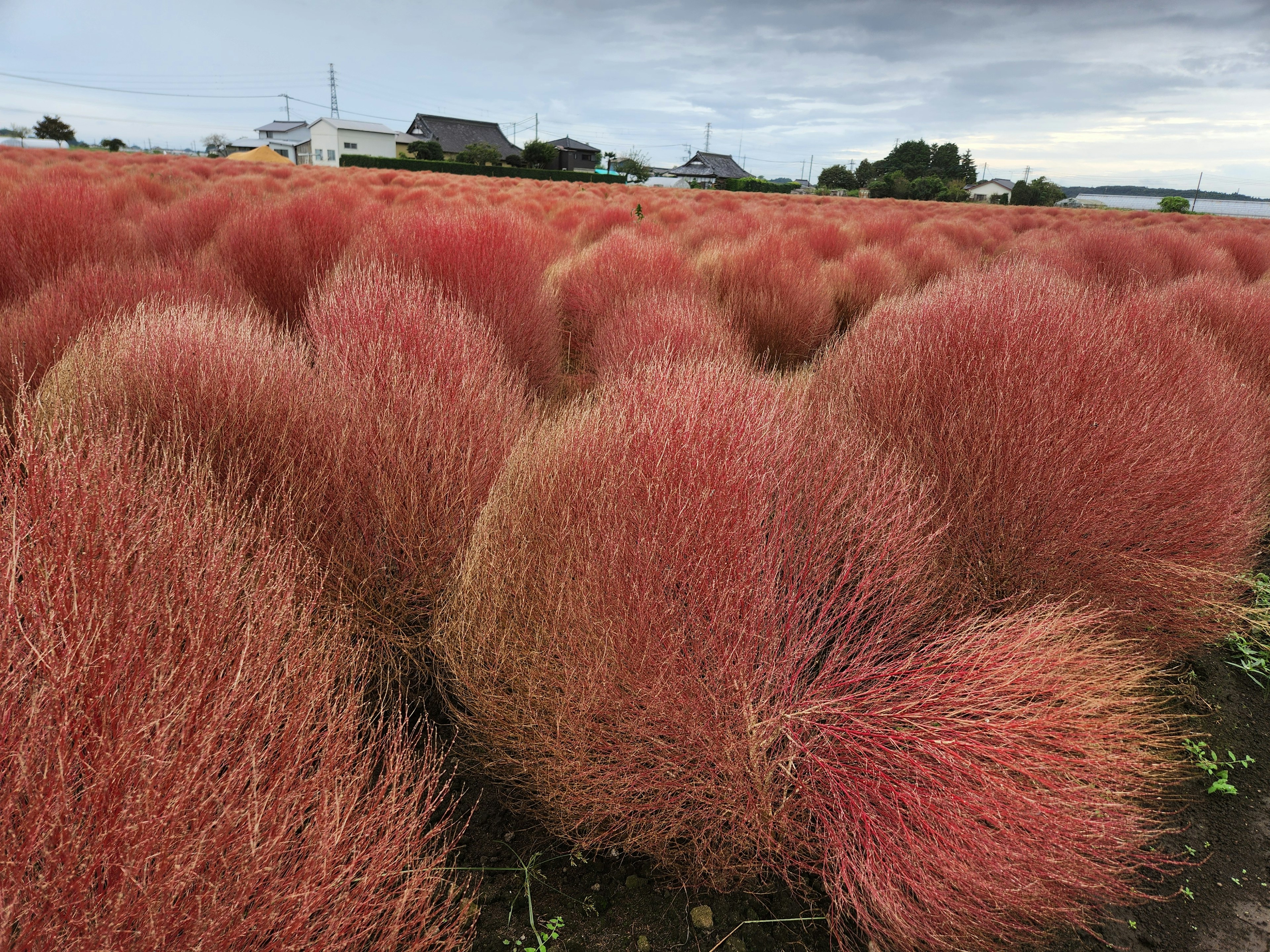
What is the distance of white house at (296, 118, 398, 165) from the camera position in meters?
45.3

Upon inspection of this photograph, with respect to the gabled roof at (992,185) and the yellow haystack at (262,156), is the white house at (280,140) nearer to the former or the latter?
the yellow haystack at (262,156)

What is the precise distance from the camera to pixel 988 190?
4841 cm

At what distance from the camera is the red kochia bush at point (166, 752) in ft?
2.83

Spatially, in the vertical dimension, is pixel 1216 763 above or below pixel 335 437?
below

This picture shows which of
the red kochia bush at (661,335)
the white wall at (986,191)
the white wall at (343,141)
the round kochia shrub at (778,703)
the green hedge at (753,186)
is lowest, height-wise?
the round kochia shrub at (778,703)

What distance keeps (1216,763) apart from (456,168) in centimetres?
3563

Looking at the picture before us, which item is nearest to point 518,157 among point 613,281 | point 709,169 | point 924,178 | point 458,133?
point 458,133

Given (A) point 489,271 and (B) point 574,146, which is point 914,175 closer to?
(B) point 574,146

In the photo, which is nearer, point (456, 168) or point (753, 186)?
point (456, 168)

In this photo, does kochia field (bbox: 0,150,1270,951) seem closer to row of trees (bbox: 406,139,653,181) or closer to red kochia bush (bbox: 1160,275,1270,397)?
red kochia bush (bbox: 1160,275,1270,397)

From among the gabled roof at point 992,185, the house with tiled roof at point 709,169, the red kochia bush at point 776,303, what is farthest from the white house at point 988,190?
the red kochia bush at point 776,303

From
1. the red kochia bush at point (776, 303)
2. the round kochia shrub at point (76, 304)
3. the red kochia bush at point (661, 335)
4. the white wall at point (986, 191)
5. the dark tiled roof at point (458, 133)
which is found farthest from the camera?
the dark tiled roof at point (458, 133)

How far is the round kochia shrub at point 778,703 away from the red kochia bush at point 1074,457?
53cm

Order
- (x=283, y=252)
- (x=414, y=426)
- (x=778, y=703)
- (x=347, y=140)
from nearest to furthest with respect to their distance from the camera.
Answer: (x=778, y=703) < (x=414, y=426) < (x=283, y=252) < (x=347, y=140)
